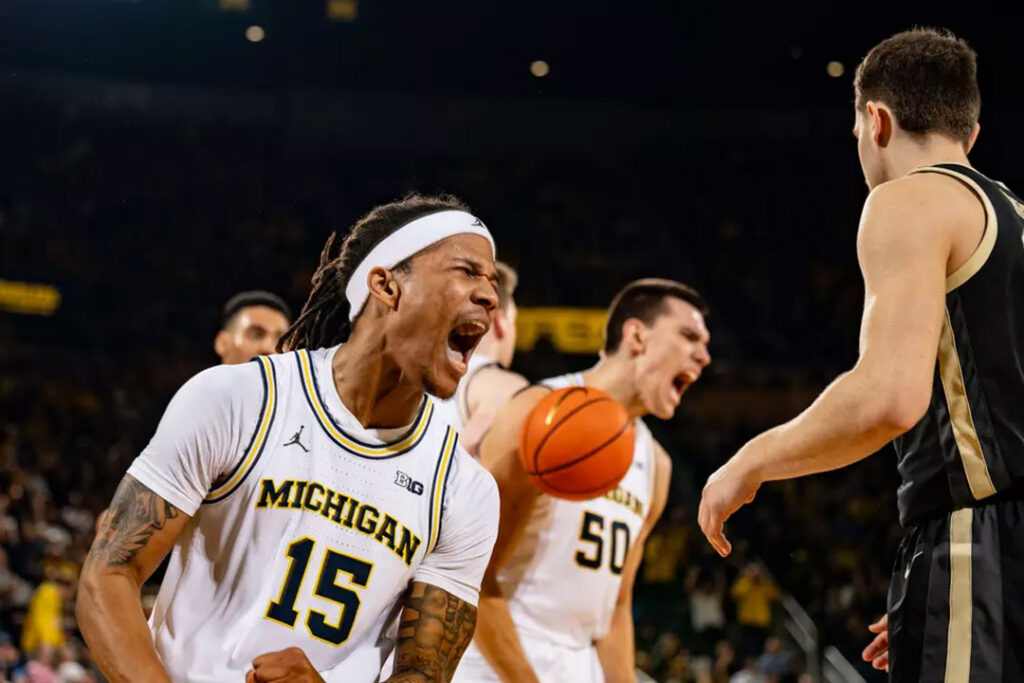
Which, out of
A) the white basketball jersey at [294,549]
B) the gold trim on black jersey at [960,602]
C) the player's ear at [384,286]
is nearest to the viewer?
the gold trim on black jersey at [960,602]

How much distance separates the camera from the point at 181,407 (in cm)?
284

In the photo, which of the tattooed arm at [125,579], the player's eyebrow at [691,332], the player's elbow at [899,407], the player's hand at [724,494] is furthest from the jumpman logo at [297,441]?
the player's eyebrow at [691,332]

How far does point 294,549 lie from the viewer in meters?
2.89

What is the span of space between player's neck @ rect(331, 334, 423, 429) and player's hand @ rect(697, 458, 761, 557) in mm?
776

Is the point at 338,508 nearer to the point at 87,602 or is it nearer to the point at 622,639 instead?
the point at 87,602

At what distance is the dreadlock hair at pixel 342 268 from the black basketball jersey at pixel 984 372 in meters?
1.33

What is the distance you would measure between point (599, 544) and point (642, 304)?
1.24 meters

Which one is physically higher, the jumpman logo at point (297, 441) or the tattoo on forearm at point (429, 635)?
the jumpman logo at point (297, 441)

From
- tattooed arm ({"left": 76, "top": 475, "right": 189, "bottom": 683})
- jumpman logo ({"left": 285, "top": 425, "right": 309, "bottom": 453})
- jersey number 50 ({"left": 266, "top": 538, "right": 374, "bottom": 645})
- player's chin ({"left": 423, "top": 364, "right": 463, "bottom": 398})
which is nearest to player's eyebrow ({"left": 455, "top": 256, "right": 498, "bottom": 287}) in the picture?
player's chin ({"left": 423, "top": 364, "right": 463, "bottom": 398})

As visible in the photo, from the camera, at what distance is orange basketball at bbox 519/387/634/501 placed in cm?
442

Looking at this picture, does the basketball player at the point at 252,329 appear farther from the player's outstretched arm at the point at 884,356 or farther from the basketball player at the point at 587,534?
the player's outstretched arm at the point at 884,356

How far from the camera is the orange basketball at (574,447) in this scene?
442cm

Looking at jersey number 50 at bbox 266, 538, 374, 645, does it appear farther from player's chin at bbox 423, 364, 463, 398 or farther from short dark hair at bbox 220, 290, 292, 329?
short dark hair at bbox 220, 290, 292, 329

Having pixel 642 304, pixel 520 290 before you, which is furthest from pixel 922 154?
pixel 520 290
